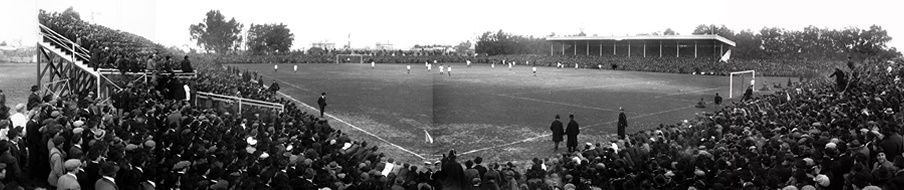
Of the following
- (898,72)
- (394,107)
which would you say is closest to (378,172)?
(394,107)

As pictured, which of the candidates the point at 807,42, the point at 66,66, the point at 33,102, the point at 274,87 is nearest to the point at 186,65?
the point at 274,87

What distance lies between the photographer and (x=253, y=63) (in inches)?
640

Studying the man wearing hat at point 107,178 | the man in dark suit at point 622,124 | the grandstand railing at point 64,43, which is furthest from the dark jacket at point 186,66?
the man wearing hat at point 107,178

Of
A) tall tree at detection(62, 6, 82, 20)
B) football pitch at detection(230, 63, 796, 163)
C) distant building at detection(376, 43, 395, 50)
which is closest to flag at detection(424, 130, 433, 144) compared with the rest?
football pitch at detection(230, 63, 796, 163)

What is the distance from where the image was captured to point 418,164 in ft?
39.6

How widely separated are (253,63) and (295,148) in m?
7.25

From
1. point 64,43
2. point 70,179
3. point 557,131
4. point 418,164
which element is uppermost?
point 64,43

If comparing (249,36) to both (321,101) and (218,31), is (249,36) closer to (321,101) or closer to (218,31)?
(218,31)

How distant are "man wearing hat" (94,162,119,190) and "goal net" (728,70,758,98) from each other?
12.9 m

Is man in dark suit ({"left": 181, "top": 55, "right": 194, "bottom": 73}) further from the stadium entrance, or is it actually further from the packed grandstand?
the stadium entrance

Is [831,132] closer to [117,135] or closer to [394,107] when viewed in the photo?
[394,107]

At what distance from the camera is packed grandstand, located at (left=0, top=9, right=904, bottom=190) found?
693 centimetres

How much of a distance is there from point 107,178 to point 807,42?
14910 millimetres

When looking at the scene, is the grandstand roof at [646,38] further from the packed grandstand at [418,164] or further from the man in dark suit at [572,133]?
the man in dark suit at [572,133]
